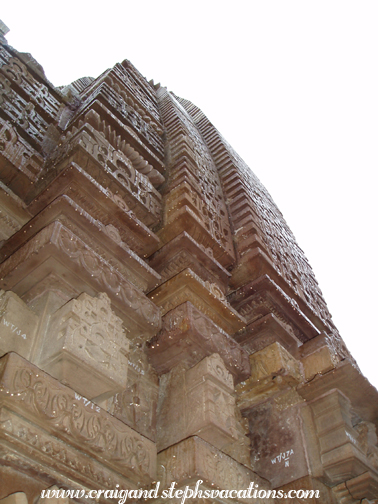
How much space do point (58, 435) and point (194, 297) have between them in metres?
1.42

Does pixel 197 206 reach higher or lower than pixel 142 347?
higher

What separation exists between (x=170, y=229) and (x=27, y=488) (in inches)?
91.9

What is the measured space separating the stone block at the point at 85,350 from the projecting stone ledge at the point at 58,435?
0.10 meters

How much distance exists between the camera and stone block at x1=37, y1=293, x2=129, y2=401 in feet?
6.02

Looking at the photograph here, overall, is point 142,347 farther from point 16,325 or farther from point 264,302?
point 264,302

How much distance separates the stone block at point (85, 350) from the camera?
1.83 metres

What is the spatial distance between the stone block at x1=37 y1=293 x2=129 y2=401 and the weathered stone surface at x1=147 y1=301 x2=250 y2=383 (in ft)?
1.36

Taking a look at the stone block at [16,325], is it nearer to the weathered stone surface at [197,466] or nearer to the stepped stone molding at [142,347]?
the stepped stone molding at [142,347]

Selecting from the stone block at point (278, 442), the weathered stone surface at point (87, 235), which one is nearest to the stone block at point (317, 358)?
the stone block at point (278, 442)

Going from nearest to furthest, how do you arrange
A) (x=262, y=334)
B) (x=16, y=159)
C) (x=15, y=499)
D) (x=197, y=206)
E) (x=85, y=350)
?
(x=15, y=499) < (x=85, y=350) < (x=16, y=159) < (x=262, y=334) < (x=197, y=206)

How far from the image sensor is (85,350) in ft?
6.24

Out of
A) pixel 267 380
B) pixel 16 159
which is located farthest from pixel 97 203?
pixel 267 380

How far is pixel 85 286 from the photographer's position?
2264 mm

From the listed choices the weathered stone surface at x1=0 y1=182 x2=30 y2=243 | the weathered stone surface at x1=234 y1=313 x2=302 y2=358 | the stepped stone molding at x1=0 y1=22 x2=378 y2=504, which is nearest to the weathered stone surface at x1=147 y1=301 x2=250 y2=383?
the stepped stone molding at x1=0 y1=22 x2=378 y2=504
